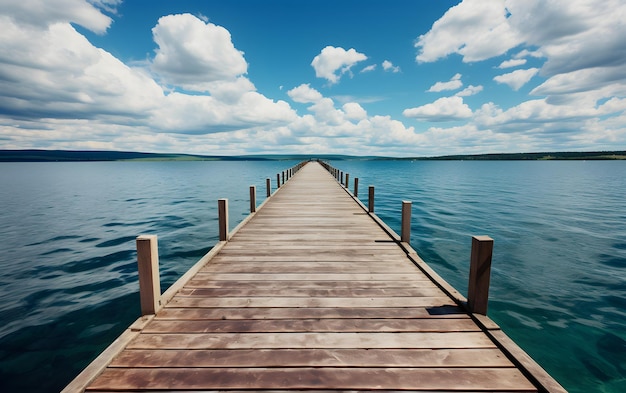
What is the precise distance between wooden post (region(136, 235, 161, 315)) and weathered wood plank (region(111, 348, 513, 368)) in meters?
0.67

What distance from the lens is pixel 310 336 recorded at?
129 inches

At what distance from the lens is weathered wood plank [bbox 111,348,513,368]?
2857 millimetres

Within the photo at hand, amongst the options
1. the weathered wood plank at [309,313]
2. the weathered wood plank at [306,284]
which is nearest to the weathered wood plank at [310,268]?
the weathered wood plank at [306,284]

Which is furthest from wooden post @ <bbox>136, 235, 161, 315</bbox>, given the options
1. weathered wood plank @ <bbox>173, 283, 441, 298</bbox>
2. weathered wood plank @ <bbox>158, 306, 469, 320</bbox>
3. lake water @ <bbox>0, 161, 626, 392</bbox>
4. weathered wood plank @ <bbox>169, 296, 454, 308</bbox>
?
lake water @ <bbox>0, 161, 626, 392</bbox>

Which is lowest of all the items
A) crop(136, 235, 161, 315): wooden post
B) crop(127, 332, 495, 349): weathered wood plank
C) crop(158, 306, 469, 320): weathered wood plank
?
crop(127, 332, 495, 349): weathered wood plank

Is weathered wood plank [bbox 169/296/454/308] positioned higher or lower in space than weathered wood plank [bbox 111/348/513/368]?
higher

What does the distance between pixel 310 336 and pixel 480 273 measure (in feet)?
7.60

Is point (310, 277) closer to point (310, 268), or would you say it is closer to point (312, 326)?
point (310, 268)

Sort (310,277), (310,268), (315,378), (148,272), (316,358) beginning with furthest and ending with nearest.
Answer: (310,268)
(310,277)
(148,272)
(316,358)
(315,378)

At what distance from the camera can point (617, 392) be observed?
4.36 metres

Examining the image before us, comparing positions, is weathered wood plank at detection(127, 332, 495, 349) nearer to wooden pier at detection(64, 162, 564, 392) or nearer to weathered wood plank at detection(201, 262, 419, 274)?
wooden pier at detection(64, 162, 564, 392)

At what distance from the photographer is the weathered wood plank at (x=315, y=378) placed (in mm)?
2596

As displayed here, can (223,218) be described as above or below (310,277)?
above

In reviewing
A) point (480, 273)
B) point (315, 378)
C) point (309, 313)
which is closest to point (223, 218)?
point (309, 313)
